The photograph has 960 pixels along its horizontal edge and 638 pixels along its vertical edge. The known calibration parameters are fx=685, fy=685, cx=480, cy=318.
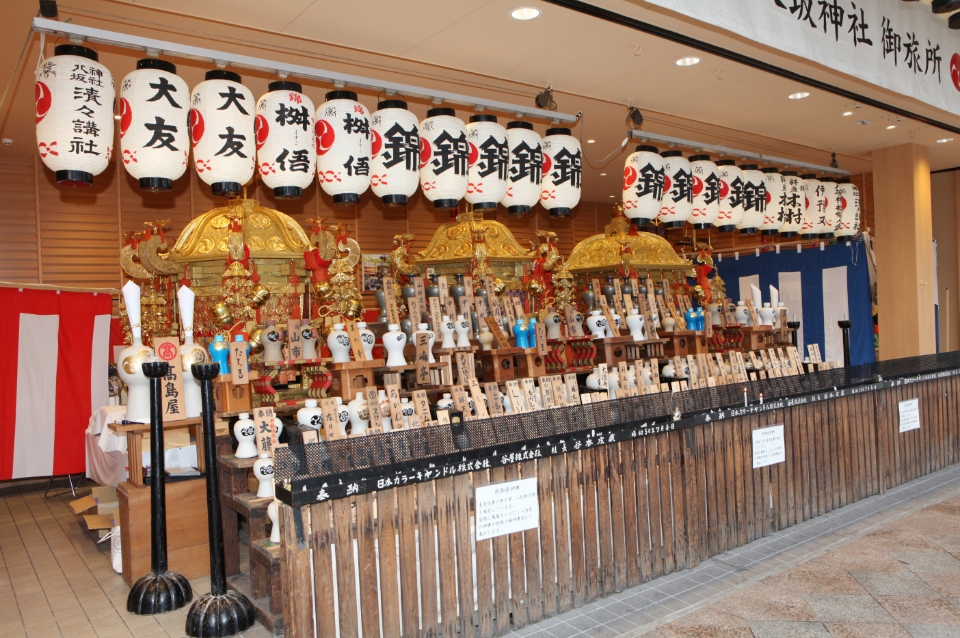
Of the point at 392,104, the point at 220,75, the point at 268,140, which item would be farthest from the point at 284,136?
the point at 392,104

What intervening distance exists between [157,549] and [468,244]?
4.37 m

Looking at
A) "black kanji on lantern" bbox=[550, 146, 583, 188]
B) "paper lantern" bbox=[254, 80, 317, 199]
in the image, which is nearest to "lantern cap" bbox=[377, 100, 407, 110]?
"paper lantern" bbox=[254, 80, 317, 199]

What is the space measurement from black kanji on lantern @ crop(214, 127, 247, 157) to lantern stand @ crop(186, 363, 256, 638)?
1.65m

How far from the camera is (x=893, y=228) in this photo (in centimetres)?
948

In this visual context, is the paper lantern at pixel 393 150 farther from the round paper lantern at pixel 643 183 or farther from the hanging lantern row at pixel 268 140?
the round paper lantern at pixel 643 183

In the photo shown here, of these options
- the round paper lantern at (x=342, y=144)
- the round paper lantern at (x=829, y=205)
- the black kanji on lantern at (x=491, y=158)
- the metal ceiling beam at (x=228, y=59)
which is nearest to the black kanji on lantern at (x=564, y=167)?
the metal ceiling beam at (x=228, y=59)

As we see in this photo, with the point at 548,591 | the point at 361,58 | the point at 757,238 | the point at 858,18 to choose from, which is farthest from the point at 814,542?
the point at 757,238

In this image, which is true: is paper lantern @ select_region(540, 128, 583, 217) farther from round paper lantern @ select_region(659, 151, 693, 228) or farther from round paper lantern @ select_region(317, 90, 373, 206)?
round paper lantern @ select_region(317, 90, 373, 206)

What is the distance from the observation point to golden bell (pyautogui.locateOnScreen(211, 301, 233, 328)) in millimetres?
5500

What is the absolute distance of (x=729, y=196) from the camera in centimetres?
729

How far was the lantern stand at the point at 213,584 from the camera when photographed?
3.41 meters

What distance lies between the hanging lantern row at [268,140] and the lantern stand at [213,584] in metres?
1.67

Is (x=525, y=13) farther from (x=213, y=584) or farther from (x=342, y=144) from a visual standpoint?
(x=213, y=584)

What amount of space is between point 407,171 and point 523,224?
311 inches
